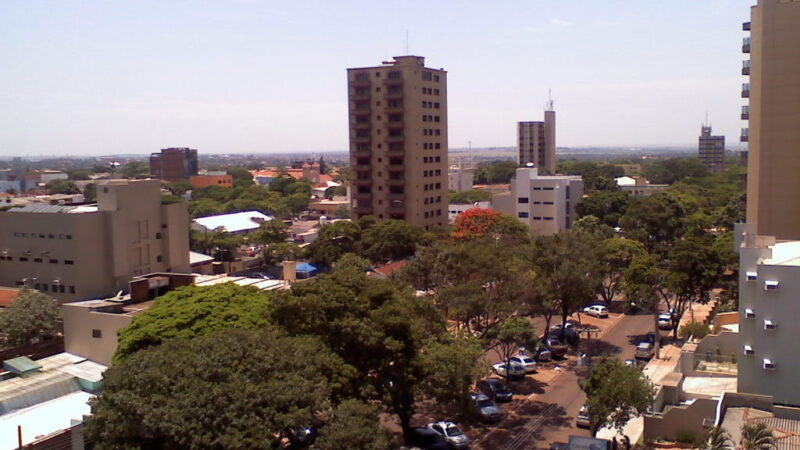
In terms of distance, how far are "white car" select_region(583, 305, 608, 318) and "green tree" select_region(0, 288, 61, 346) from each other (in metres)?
28.3

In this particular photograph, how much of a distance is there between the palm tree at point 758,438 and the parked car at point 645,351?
14.3 meters

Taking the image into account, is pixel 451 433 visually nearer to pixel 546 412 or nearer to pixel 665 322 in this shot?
pixel 546 412

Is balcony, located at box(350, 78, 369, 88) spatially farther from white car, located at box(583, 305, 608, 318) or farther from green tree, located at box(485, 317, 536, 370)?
green tree, located at box(485, 317, 536, 370)

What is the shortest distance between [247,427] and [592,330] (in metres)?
26.1

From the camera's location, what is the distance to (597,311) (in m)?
41.4

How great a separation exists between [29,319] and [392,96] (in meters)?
37.7

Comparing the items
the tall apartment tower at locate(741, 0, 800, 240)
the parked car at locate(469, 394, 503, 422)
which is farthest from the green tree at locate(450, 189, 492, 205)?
the parked car at locate(469, 394, 503, 422)

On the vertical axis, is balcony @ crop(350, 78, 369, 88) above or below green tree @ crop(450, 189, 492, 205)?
above

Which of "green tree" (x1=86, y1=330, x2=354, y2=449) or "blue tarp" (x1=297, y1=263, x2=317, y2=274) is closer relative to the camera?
"green tree" (x1=86, y1=330, x2=354, y2=449)

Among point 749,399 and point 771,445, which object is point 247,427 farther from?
point 749,399

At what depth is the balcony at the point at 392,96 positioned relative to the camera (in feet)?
199

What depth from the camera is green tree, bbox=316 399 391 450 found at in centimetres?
1631

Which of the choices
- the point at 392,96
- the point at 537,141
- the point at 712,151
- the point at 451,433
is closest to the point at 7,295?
the point at 451,433

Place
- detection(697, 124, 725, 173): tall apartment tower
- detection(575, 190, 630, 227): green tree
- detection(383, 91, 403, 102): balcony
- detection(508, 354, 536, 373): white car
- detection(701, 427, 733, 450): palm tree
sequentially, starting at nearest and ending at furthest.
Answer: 1. detection(701, 427, 733, 450): palm tree
2. detection(508, 354, 536, 373): white car
3. detection(383, 91, 403, 102): balcony
4. detection(575, 190, 630, 227): green tree
5. detection(697, 124, 725, 173): tall apartment tower
